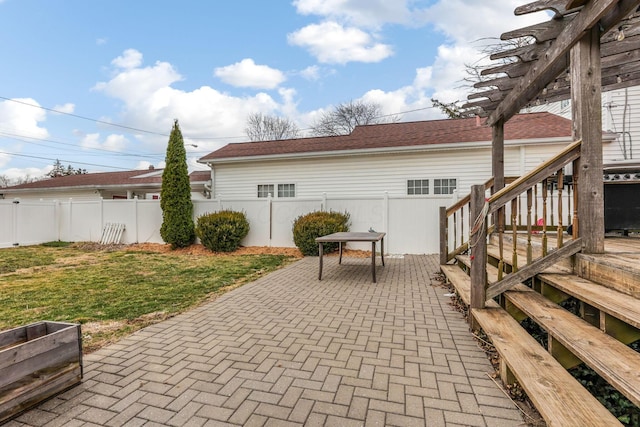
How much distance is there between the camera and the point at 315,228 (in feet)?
28.7

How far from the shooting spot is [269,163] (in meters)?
12.1

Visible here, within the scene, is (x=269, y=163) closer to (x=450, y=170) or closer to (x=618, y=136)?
(x=450, y=170)

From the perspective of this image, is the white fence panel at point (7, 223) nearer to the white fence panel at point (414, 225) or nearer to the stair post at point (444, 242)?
the white fence panel at point (414, 225)

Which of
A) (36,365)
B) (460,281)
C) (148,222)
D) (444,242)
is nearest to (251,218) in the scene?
(148,222)

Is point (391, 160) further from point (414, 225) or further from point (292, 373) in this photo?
point (292, 373)

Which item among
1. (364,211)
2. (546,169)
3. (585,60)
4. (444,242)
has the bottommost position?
(444,242)

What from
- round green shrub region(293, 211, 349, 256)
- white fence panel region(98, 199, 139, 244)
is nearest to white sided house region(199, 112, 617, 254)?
round green shrub region(293, 211, 349, 256)

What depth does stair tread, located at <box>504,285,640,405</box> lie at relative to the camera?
1.46m

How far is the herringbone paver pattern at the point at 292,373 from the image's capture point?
74.9 inches

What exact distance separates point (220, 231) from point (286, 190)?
134 inches

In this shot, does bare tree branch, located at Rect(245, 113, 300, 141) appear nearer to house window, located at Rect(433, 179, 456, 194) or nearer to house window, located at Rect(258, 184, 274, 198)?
house window, located at Rect(258, 184, 274, 198)

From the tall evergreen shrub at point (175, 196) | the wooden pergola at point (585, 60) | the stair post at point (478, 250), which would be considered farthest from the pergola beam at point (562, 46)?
the tall evergreen shrub at point (175, 196)

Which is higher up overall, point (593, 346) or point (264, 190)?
point (264, 190)

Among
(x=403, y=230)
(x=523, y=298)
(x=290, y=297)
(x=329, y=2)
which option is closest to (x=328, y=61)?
(x=329, y=2)
